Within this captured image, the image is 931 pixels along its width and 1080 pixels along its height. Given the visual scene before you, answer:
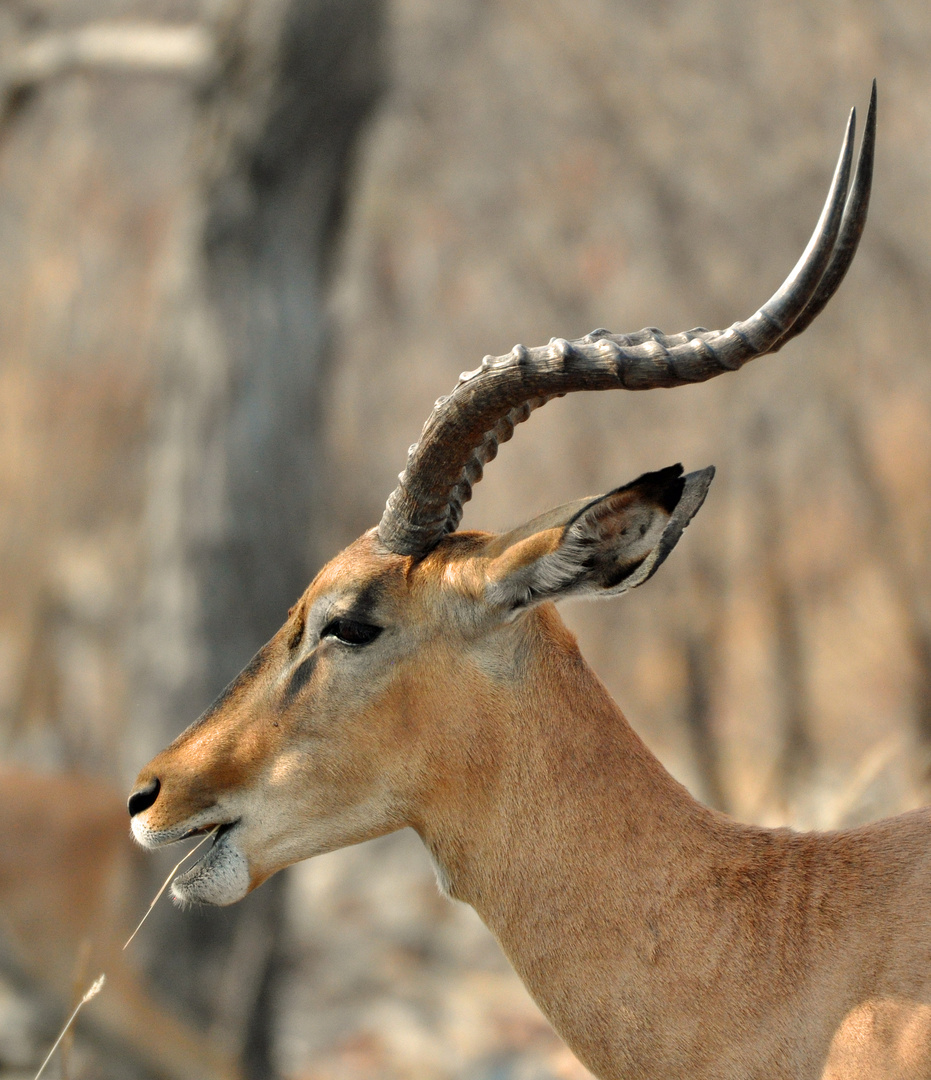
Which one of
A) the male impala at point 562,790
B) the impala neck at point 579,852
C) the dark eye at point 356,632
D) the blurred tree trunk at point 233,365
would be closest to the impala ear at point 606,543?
the male impala at point 562,790

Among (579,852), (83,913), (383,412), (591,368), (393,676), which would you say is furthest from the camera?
(383,412)

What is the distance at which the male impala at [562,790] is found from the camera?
3.44 meters

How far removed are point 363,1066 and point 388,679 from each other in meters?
5.50

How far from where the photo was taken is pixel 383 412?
670 inches

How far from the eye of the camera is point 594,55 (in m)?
15.1

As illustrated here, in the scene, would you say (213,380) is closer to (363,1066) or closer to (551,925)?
(363,1066)

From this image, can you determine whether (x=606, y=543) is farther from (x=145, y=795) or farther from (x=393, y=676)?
(x=145, y=795)

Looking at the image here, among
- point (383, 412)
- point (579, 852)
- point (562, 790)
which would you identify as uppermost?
point (383, 412)

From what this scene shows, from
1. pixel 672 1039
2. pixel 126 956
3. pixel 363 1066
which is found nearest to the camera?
pixel 672 1039

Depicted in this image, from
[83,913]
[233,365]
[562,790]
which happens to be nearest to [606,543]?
[562,790]

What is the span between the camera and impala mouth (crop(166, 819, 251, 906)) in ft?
12.8

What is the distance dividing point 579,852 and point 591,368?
134 cm

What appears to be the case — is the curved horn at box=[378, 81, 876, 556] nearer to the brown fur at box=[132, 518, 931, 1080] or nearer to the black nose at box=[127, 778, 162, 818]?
the brown fur at box=[132, 518, 931, 1080]

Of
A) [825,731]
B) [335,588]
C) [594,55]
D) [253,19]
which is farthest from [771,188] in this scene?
[335,588]
